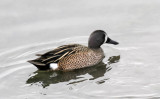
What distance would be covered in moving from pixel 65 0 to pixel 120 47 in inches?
117

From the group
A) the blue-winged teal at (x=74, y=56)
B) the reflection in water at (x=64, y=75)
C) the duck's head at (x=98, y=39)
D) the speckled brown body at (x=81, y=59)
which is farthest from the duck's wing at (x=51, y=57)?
the duck's head at (x=98, y=39)

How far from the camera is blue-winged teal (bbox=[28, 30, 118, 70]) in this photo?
10266mm

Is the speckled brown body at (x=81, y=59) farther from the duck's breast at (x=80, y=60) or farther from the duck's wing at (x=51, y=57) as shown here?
the duck's wing at (x=51, y=57)

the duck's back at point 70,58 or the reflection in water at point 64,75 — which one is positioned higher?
the duck's back at point 70,58

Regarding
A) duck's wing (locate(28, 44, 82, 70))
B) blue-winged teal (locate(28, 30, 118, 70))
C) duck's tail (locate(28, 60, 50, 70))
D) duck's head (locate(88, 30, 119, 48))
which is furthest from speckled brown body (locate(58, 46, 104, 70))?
duck's tail (locate(28, 60, 50, 70))

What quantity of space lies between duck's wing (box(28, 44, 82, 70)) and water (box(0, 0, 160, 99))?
0.27 m

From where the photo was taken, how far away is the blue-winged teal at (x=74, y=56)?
10.3 m

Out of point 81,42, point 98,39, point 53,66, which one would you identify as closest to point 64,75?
point 53,66

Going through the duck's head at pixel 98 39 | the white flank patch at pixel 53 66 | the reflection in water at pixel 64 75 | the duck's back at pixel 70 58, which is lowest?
the reflection in water at pixel 64 75

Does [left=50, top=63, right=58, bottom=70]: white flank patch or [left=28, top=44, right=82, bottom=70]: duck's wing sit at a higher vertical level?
[left=28, top=44, right=82, bottom=70]: duck's wing

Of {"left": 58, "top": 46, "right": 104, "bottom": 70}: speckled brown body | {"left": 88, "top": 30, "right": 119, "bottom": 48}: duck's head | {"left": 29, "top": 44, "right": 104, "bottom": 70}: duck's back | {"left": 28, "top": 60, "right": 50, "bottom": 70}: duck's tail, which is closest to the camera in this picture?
{"left": 28, "top": 60, "right": 50, "bottom": 70}: duck's tail

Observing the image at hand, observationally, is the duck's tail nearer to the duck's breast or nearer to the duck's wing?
the duck's wing

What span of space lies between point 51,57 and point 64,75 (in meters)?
0.56

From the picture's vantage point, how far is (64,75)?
10.3 m
